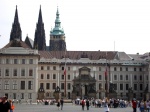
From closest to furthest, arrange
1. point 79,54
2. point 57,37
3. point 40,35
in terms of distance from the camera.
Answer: point 79,54 < point 40,35 < point 57,37

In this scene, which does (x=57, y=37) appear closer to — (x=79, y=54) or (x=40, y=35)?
(x=40, y=35)

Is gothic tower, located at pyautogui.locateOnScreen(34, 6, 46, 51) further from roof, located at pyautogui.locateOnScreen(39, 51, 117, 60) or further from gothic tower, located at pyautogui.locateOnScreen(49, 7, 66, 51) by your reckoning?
gothic tower, located at pyautogui.locateOnScreen(49, 7, 66, 51)

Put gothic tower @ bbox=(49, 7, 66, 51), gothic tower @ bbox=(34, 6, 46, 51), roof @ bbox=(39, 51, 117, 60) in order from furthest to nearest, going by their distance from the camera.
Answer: gothic tower @ bbox=(49, 7, 66, 51) < gothic tower @ bbox=(34, 6, 46, 51) < roof @ bbox=(39, 51, 117, 60)

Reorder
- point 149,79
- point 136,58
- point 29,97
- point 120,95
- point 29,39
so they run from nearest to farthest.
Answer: point 29,97, point 149,79, point 120,95, point 136,58, point 29,39

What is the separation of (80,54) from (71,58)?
304 cm

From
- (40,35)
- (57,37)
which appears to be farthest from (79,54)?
(57,37)

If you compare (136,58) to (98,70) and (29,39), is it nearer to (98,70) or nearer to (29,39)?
(98,70)

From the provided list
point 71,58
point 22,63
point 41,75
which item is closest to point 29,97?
point 22,63

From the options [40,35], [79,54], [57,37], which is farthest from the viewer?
[57,37]

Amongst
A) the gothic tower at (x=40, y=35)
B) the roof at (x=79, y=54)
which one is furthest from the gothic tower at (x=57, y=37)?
the roof at (x=79, y=54)

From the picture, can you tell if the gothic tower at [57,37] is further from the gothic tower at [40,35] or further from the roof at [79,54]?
the roof at [79,54]

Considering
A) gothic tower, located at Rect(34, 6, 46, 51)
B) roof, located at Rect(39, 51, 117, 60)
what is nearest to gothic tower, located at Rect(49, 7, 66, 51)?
gothic tower, located at Rect(34, 6, 46, 51)

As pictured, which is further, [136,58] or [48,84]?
[136,58]

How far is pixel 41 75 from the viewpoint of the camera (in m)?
100
